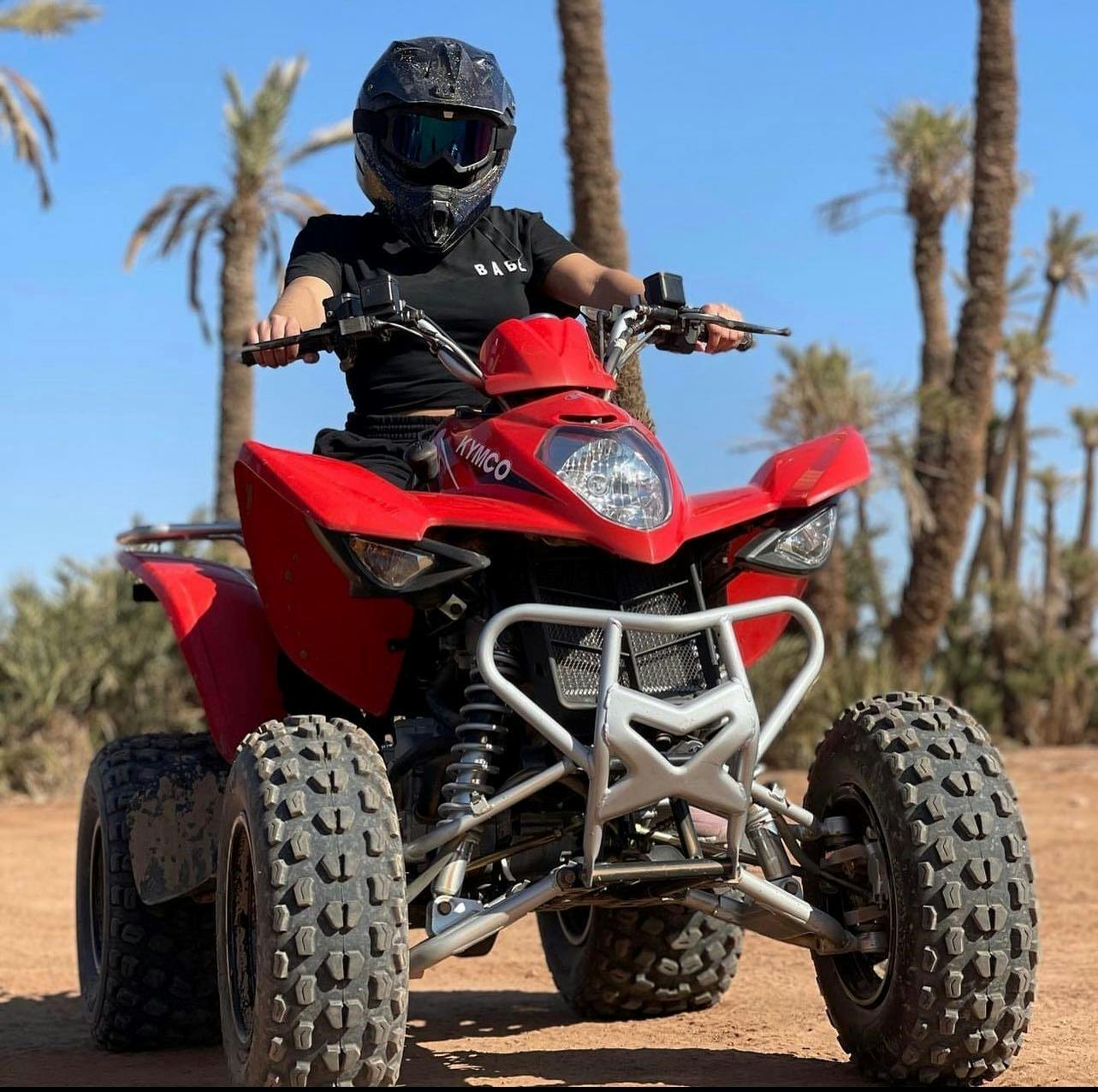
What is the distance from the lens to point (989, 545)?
2805 cm

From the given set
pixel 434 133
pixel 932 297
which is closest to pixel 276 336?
pixel 434 133

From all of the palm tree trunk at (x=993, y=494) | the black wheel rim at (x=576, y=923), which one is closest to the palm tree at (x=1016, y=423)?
the palm tree trunk at (x=993, y=494)

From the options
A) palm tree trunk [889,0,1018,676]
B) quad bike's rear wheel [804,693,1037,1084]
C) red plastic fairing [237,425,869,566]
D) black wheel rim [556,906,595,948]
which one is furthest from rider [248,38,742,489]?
palm tree trunk [889,0,1018,676]

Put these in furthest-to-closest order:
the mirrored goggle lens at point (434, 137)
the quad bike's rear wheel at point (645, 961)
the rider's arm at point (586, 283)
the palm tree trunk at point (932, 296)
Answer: the palm tree trunk at point (932, 296) < the quad bike's rear wheel at point (645, 961) < the rider's arm at point (586, 283) < the mirrored goggle lens at point (434, 137)

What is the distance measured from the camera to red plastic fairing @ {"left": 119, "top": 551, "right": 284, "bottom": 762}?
16.4 ft

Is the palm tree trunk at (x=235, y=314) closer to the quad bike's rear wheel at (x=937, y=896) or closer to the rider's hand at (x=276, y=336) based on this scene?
the rider's hand at (x=276, y=336)

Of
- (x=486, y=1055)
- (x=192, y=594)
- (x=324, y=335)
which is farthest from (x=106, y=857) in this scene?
(x=324, y=335)

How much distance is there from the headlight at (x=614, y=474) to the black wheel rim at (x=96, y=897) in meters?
2.51

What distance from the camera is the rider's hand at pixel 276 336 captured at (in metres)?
4.79

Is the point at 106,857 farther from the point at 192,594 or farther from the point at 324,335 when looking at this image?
the point at 324,335

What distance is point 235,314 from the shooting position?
23.6 meters

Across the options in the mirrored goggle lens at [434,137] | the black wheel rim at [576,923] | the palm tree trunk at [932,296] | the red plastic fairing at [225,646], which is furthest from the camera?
the palm tree trunk at [932,296]

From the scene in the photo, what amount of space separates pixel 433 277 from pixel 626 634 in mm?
1655

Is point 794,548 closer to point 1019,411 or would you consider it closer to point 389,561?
point 389,561
